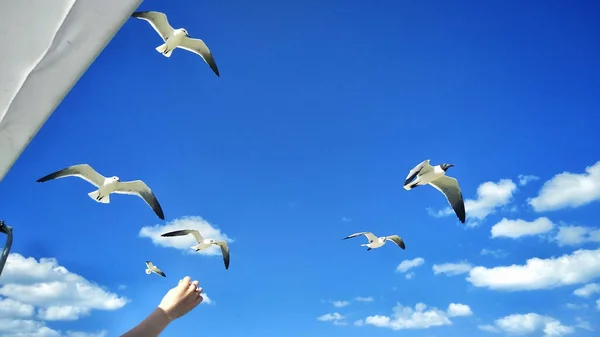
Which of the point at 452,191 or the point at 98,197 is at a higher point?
the point at 452,191

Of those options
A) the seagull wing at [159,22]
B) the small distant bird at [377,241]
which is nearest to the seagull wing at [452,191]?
the small distant bird at [377,241]

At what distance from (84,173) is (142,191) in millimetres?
1297

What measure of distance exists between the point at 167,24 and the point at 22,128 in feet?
45.2

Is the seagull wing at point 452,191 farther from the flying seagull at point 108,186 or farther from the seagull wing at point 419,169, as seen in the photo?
the flying seagull at point 108,186

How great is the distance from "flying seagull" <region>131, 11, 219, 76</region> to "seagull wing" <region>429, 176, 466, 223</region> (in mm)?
6367

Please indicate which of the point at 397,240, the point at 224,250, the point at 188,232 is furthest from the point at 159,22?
the point at 397,240

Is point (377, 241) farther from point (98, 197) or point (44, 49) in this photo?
point (44, 49)

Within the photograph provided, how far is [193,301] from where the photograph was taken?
2000 millimetres

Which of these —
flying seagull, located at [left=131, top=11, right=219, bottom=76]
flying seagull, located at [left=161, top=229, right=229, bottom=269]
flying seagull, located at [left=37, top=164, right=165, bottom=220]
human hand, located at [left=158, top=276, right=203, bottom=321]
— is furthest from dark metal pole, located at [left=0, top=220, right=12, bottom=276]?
flying seagull, located at [left=161, top=229, right=229, bottom=269]

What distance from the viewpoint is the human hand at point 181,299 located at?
1926 millimetres

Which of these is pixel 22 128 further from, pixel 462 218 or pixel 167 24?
pixel 167 24

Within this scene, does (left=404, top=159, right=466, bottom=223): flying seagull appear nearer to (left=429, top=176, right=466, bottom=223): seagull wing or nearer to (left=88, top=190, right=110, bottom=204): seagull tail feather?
(left=429, top=176, right=466, bottom=223): seagull wing

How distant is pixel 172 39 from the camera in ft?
46.1

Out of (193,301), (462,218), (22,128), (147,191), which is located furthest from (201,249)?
(22,128)
